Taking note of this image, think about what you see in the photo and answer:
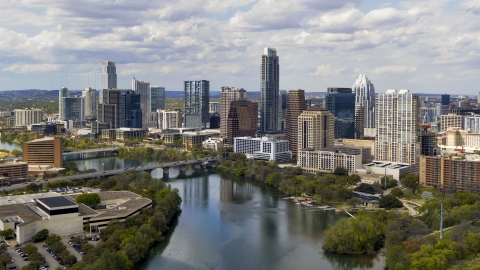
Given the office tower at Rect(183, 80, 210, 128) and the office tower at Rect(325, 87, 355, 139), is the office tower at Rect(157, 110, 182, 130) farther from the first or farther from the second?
the office tower at Rect(325, 87, 355, 139)

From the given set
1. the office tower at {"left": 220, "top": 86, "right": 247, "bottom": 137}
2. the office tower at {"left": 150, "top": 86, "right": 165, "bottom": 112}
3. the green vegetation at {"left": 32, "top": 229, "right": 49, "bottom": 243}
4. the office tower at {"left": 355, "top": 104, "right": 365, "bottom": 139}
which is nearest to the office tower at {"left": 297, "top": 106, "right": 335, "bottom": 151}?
the office tower at {"left": 355, "top": 104, "right": 365, "bottom": 139}

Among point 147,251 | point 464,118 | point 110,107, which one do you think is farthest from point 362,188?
point 110,107

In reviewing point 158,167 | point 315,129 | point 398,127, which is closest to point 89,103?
point 158,167

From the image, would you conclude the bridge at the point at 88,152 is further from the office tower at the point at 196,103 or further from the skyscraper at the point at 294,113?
the office tower at the point at 196,103

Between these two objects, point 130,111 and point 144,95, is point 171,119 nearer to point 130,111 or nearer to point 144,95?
point 130,111

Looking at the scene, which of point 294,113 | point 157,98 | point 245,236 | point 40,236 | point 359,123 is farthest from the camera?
point 157,98

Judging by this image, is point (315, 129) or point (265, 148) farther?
point (265, 148)
